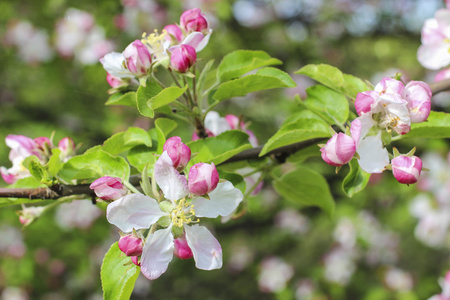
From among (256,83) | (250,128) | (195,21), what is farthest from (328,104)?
(250,128)

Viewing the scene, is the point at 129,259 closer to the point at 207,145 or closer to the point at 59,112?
the point at 207,145

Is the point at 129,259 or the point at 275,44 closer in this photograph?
the point at 129,259

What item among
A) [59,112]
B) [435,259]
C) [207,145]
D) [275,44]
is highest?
[207,145]

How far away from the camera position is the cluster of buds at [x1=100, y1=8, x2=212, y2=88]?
0.90 m

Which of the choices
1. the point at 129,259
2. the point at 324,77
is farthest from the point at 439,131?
the point at 129,259

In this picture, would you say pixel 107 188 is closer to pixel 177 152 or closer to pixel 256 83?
pixel 177 152

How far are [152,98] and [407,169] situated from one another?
0.48 meters

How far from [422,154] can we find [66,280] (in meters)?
3.50

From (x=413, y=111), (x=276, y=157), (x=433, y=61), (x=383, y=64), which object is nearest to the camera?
(x=413, y=111)

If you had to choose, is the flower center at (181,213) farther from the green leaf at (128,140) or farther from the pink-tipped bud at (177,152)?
the green leaf at (128,140)

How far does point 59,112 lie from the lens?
3.94 meters

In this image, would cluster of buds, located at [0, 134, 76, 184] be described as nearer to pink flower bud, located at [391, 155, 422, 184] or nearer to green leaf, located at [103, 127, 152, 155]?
green leaf, located at [103, 127, 152, 155]

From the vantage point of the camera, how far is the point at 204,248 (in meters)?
0.82

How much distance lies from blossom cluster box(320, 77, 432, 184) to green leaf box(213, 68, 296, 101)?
17cm
